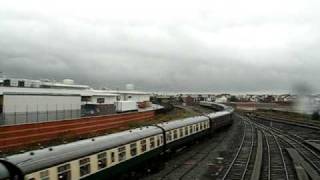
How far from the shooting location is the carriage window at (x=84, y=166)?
16397 millimetres

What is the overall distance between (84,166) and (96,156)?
1.14 m

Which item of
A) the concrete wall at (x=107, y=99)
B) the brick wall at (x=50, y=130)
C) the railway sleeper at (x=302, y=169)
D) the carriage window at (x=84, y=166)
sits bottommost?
the railway sleeper at (x=302, y=169)

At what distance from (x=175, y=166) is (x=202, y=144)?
43.5 feet

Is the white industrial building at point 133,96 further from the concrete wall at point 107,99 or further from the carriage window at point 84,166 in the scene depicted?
the carriage window at point 84,166

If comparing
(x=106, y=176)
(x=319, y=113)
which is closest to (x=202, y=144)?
(x=106, y=176)

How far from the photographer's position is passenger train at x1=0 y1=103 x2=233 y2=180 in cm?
1342

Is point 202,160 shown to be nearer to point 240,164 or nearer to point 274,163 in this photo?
point 240,164

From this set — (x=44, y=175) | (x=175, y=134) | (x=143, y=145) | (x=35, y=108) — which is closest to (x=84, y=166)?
(x=44, y=175)

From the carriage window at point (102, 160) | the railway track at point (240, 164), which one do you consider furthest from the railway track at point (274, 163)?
the carriage window at point (102, 160)

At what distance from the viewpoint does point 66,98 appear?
57.4 meters

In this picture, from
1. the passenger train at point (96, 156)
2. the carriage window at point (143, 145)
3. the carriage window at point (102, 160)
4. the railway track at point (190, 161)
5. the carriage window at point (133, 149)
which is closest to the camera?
the passenger train at point (96, 156)

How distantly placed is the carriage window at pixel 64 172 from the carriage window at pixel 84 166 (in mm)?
898

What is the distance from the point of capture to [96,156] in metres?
17.7

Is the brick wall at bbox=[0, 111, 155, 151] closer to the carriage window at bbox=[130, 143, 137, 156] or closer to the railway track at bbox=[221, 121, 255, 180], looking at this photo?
the carriage window at bbox=[130, 143, 137, 156]
